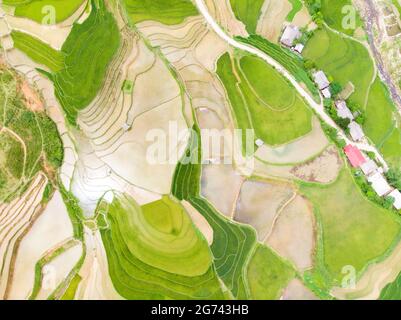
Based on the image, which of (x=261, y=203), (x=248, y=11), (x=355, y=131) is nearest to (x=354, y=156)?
(x=355, y=131)

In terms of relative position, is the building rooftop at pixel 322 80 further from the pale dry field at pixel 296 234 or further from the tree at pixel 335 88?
the pale dry field at pixel 296 234

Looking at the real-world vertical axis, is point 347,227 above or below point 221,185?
below

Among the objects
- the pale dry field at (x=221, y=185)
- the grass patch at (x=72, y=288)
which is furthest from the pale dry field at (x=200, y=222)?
the grass patch at (x=72, y=288)

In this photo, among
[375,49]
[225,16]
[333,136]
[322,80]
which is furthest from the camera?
[375,49]

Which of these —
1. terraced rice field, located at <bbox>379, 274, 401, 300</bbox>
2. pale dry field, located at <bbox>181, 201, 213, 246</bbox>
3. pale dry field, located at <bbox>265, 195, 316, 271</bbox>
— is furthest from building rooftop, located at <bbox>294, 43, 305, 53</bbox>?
terraced rice field, located at <bbox>379, 274, 401, 300</bbox>

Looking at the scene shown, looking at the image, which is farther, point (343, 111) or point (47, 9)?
point (47, 9)

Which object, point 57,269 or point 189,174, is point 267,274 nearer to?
point 189,174

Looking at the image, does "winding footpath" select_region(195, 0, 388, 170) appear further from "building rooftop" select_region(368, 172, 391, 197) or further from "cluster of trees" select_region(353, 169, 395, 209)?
"cluster of trees" select_region(353, 169, 395, 209)
